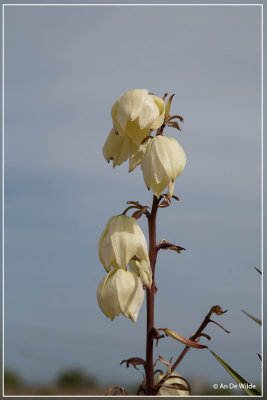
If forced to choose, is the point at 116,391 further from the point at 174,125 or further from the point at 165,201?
the point at 174,125

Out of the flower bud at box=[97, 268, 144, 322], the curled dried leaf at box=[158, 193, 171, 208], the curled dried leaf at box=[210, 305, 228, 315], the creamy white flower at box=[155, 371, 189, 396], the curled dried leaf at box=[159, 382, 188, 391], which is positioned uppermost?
the curled dried leaf at box=[158, 193, 171, 208]

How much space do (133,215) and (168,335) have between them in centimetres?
18

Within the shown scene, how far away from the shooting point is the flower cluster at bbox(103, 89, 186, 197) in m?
0.75

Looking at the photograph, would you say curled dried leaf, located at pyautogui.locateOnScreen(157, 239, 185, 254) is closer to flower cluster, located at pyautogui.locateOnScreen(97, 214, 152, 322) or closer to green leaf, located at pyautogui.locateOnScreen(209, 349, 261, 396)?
flower cluster, located at pyautogui.locateOnScreen(97, 214, 152, 322)

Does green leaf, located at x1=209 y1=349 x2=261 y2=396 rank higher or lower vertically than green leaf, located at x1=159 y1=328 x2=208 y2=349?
lower

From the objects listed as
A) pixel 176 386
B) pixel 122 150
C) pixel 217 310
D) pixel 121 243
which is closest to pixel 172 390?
pixel 176 386

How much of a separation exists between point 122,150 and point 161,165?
0.09m

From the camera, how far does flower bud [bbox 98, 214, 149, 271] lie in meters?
0.74

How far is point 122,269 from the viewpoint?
2.49ft

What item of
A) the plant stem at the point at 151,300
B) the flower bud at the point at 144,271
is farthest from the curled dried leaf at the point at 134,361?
the flower bud at the point at 144,271

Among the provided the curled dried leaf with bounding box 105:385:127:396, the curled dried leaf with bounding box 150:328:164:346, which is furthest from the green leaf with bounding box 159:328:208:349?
the curled dried leaf with bounding box 105:385:127:396

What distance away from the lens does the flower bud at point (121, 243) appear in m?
0.74

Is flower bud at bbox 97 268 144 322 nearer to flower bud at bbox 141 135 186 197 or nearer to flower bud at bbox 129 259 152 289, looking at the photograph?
flower bud at bbox 129 259 152 289

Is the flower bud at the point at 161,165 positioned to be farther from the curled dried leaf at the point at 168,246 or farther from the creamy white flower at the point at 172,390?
the creamy white flower at the point at 172,390
